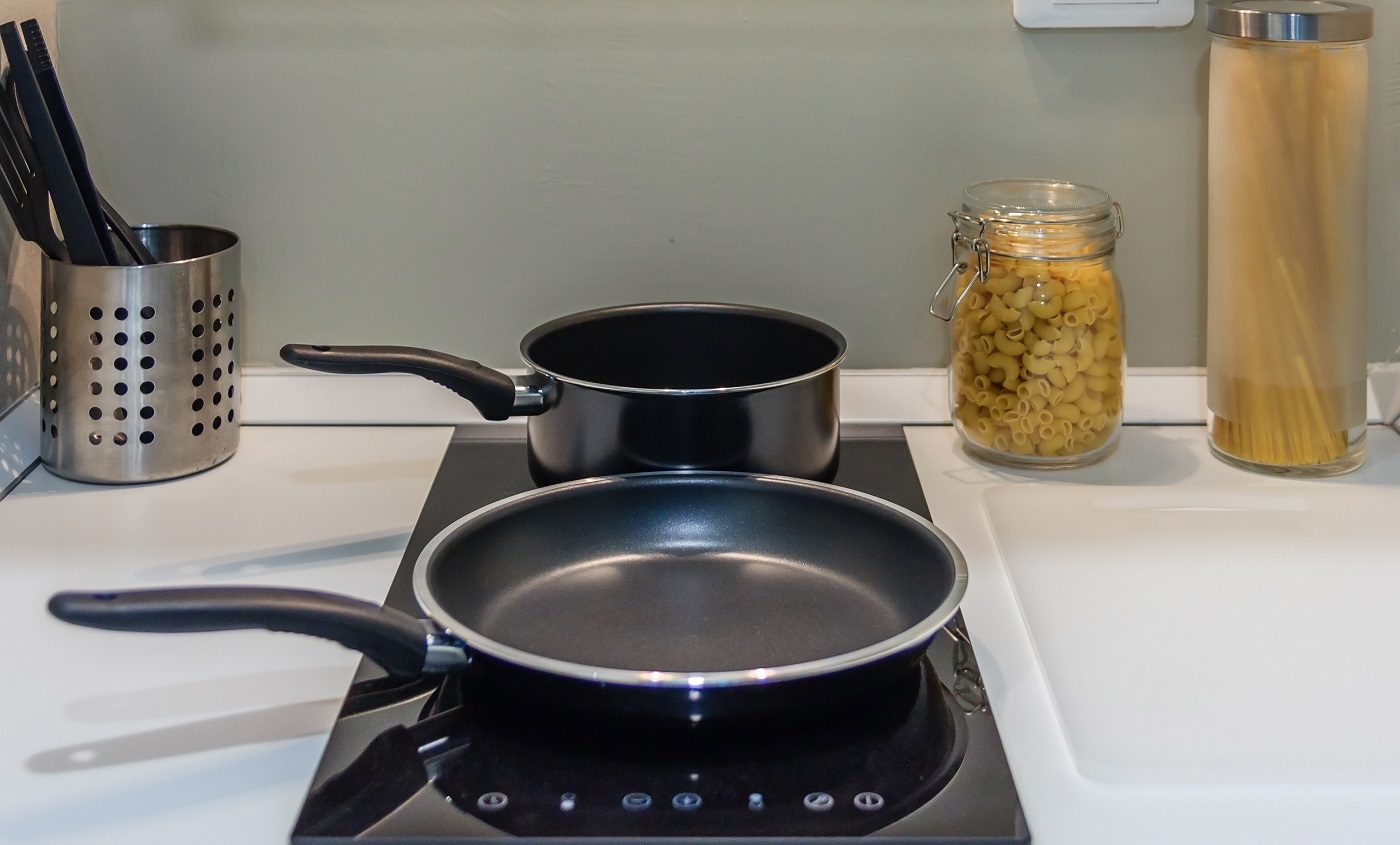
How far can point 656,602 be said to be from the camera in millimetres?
769

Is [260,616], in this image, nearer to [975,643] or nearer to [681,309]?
[975,643]

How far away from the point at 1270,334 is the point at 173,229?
755mm

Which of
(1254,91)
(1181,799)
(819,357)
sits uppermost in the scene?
(1254,91)

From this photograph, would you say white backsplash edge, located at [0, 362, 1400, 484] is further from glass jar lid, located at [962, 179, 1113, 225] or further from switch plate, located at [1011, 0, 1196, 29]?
switch plate, located at [1011, 0, 1196, 29]

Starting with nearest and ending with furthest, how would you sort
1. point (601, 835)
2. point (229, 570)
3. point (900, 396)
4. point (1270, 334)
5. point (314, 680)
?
point (601, 835), point (314, 680), point (229, 570), point (1270, 334), point (900, 396)

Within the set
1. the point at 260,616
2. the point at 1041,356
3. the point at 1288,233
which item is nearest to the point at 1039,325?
the point at 1041,356

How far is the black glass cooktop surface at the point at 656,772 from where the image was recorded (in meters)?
0.57

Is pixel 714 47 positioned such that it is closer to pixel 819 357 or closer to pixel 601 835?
pixel 819 357

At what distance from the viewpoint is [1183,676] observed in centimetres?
70

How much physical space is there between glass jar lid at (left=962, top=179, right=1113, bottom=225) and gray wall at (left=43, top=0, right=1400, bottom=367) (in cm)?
4

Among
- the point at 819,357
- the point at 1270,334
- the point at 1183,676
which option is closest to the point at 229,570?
the point at 819,357

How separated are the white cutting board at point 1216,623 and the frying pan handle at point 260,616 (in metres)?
0.30

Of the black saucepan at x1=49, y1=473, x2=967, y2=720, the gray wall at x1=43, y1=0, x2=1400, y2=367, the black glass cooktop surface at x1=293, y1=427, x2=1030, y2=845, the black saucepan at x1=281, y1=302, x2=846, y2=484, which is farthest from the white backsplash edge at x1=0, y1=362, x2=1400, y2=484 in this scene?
the black glass cooktop surface at x1=293, y1=427, x2=1030, y2=845

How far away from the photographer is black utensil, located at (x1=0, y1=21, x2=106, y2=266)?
83 cm
